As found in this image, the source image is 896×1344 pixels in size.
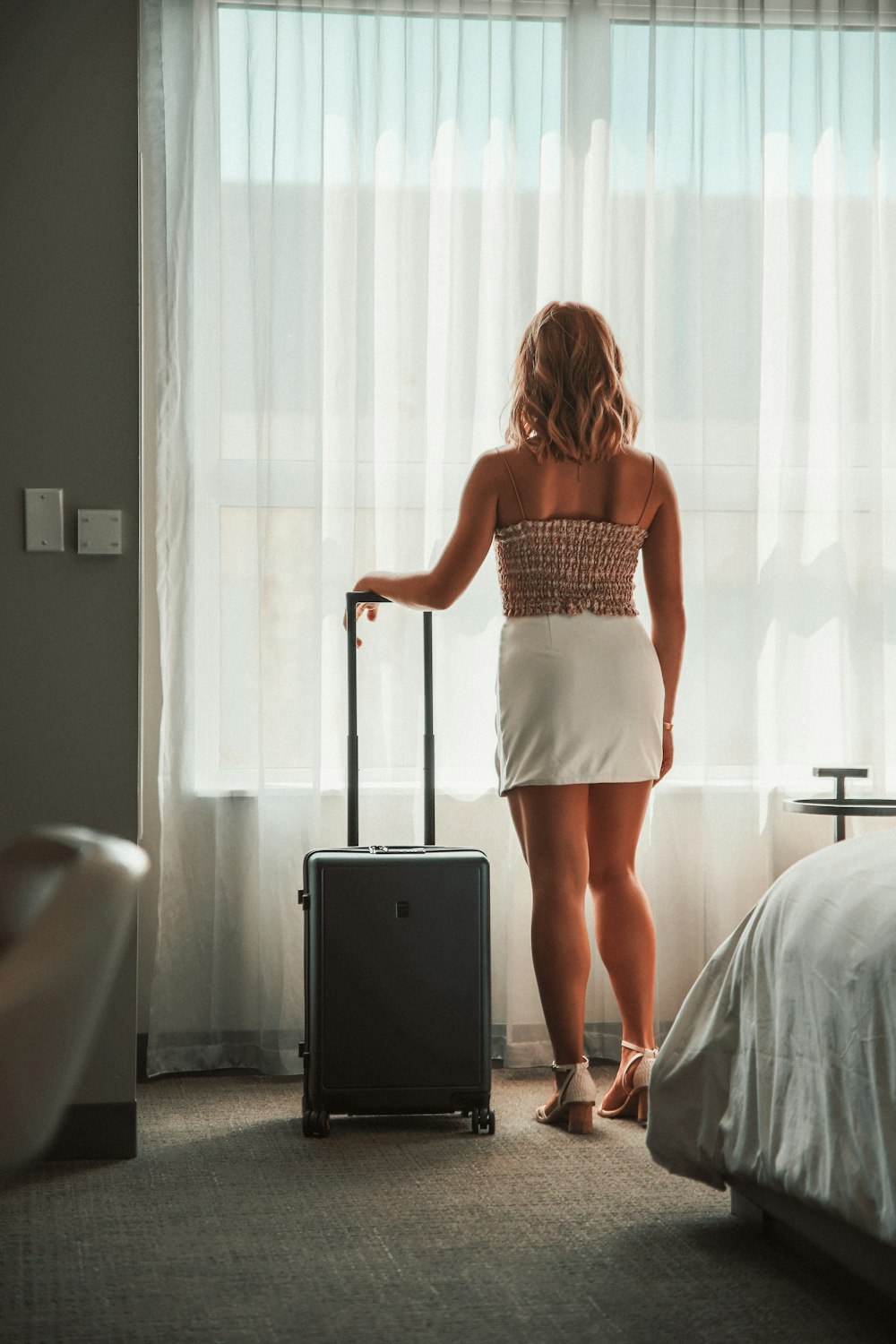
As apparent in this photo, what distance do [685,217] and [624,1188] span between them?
224cm

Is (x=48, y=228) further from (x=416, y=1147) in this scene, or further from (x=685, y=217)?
(x=416, y=1147)

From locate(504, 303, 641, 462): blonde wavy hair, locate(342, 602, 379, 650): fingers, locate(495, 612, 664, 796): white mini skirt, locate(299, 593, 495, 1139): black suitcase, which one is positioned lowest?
locate(299, 593, 495, 1139): black suitcase

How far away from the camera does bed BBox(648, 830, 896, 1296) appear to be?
5.16 feet

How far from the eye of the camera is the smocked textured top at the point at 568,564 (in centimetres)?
265

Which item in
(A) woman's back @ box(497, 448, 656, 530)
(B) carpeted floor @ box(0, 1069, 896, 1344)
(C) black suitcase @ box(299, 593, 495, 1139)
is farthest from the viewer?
(A) woman's back @ box(497, 448, 656, 530)

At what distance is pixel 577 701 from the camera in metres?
2.63

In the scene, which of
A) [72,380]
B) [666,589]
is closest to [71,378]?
[72,380]

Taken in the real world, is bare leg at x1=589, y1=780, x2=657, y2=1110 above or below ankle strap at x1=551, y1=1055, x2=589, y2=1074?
above

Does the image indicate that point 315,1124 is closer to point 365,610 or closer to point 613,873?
point 613,873

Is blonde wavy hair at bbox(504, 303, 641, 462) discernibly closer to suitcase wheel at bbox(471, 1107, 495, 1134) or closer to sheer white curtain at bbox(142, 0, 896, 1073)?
sheer white curtain at bbox(142, 0, 896, 1073)

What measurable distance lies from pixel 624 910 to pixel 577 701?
17.4 inches

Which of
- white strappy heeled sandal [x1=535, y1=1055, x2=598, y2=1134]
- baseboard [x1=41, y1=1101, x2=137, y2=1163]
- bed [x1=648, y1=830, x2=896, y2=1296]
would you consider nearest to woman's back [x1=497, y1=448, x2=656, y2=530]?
bed [x1=648, y1=830, x2=896, y2=1296]

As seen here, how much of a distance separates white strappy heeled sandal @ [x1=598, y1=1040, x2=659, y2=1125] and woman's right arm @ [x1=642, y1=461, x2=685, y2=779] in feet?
1.80

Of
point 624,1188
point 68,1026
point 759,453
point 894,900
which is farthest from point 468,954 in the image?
point 68,1026
